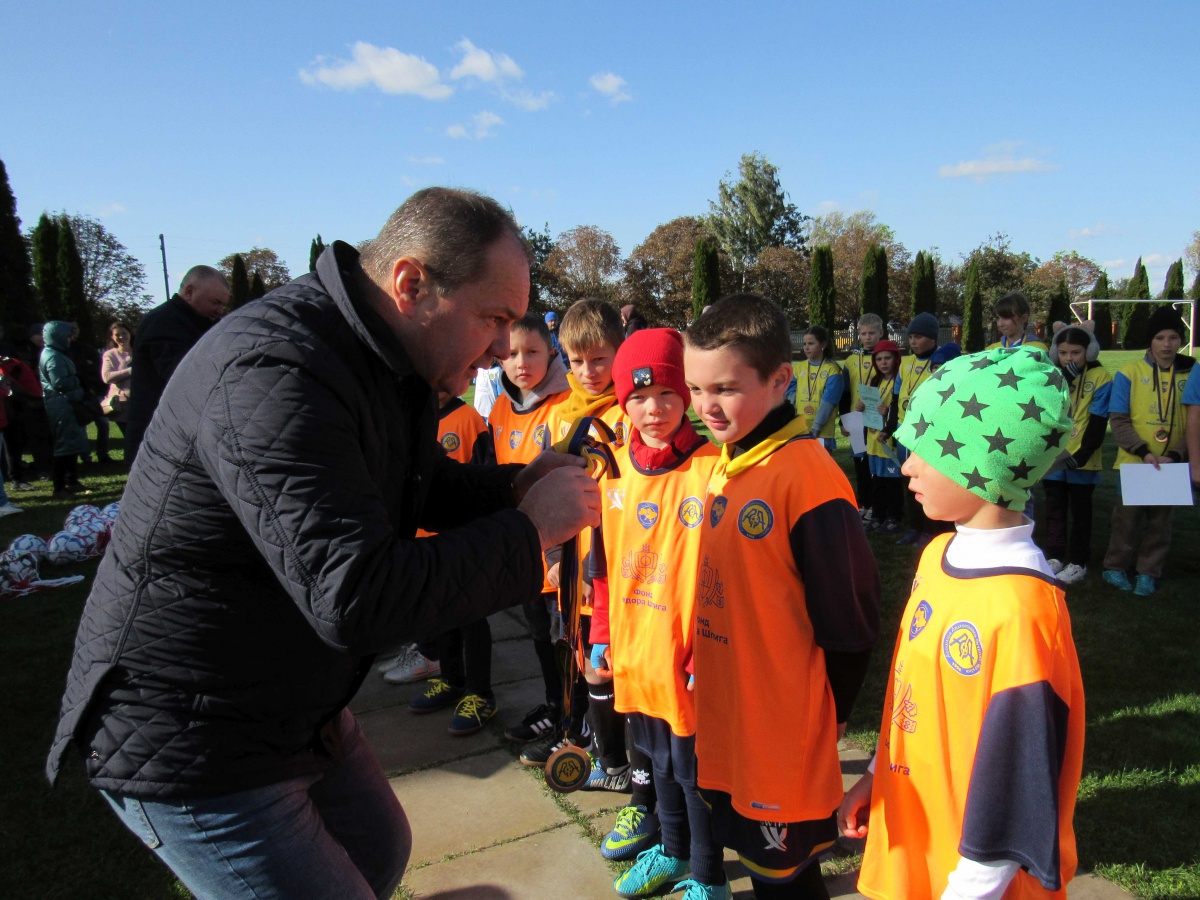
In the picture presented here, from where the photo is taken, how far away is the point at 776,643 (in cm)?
207

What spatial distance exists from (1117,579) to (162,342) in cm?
679

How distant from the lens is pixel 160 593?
1.37m

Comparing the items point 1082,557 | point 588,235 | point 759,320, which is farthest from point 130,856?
point 588,235

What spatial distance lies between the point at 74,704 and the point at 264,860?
0.47m

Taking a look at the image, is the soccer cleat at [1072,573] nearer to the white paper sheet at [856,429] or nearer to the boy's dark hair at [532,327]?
the white paper sheet at [856,429]

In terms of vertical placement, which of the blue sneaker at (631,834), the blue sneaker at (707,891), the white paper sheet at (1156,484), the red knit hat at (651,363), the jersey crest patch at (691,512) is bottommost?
the blue sneaker at (631,834)

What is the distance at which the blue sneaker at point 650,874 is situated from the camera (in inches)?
102

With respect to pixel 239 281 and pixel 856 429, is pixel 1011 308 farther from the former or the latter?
pixel 239 281

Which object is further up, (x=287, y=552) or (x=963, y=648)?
(x=287, y=552)

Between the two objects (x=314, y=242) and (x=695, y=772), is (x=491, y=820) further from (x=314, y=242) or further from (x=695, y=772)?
(x=314, y=242)

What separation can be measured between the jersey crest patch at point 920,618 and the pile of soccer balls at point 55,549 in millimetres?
6234

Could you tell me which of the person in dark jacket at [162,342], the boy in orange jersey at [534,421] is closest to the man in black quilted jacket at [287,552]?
the boy in orange jersey at [534,421]

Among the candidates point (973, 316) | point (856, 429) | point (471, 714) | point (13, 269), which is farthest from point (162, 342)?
point (973, 316)

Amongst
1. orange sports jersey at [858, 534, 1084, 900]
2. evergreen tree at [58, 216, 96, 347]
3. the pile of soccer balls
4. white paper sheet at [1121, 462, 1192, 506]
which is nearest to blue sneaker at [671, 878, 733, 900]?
orange sports jersey at [858, 534, 1084, 900]
